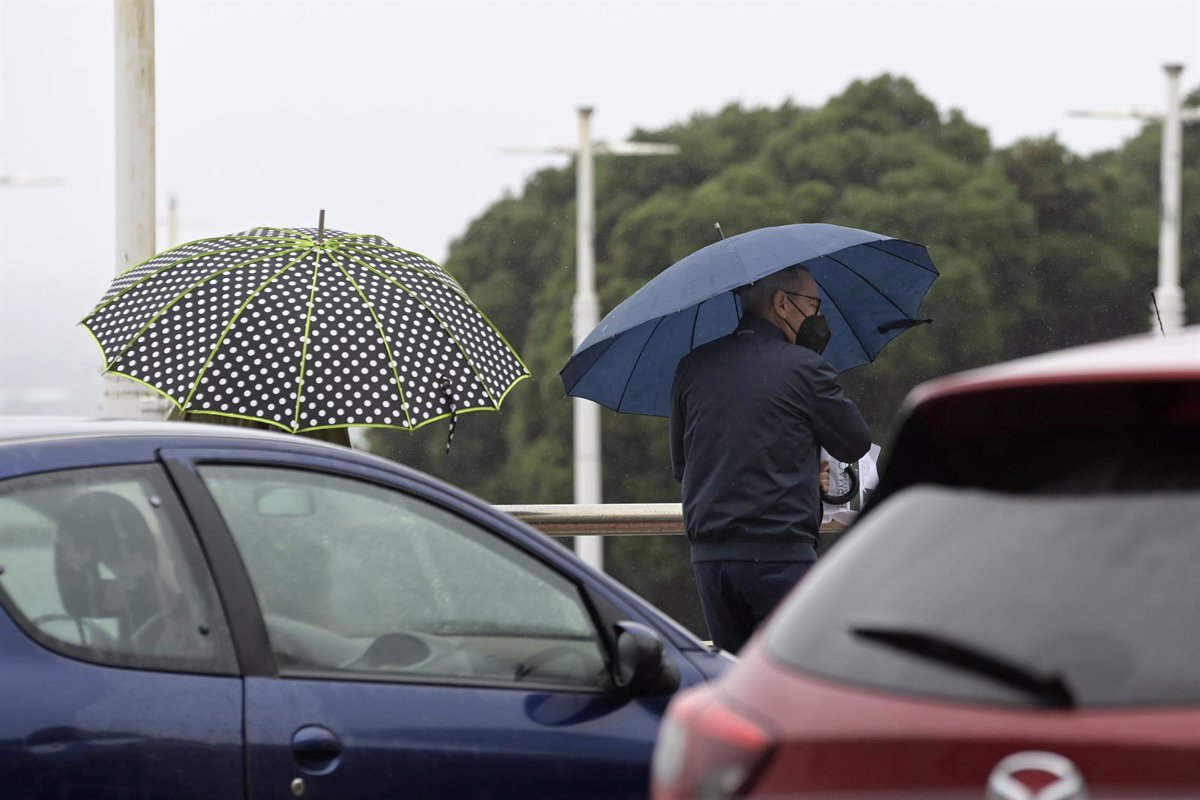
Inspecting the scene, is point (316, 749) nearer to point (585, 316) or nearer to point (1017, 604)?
point (1017, 604)

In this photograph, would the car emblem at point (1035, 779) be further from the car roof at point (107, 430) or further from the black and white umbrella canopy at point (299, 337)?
the black and white umbrella canopy at point (299, 337)

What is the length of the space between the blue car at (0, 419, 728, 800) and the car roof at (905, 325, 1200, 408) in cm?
156

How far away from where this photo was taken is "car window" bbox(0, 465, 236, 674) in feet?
11.2

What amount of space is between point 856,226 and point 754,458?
37.7 meters

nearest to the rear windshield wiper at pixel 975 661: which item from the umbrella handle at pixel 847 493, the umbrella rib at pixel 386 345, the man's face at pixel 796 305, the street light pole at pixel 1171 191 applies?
the umbrella rib at pixel 386 345

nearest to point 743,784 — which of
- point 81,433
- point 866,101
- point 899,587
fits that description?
point 899,587

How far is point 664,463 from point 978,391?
130 ft

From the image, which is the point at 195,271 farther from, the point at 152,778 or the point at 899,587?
the point at 899,587

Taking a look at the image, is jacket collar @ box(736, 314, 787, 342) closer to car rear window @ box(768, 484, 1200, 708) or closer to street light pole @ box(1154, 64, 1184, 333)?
car rear window @ box(768, 484, 1200, 708)

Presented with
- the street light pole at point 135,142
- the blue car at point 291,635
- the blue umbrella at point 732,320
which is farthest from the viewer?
the street light pole at point 135,142

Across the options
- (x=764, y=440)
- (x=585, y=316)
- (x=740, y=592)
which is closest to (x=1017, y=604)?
(x=764, y=440)

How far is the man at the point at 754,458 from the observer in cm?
564

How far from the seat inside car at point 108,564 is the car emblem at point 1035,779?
1.92 m

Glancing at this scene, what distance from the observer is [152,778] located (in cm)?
344
